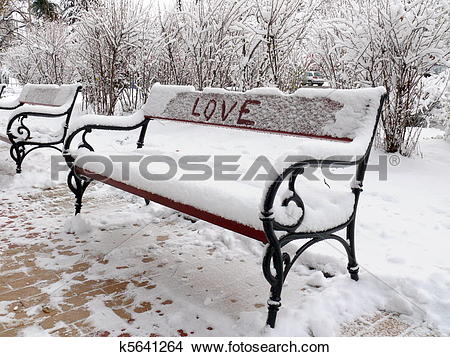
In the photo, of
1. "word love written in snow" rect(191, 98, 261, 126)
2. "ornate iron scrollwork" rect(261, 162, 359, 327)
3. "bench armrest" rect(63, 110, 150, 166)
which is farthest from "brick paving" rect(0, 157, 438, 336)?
"word love written in snow" rect(191, 98, 261, 126)

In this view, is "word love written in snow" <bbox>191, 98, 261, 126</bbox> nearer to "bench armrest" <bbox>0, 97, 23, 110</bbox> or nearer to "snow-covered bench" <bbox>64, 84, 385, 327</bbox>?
"snow-covered bench" <bbox>64, 84, 385, 327</bbox>

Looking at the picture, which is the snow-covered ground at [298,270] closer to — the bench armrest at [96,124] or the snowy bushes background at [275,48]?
the bench armrest at [96,124]

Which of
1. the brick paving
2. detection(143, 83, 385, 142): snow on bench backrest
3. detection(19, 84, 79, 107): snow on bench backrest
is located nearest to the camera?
the brick paving

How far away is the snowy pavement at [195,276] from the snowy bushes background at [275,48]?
74.3 inches

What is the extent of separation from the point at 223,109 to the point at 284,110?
534 millimetres

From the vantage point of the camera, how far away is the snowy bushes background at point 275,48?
15.7 feet

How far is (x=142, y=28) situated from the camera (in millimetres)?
8094

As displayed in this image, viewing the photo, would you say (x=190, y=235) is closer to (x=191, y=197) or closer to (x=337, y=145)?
(x=191, y=197)

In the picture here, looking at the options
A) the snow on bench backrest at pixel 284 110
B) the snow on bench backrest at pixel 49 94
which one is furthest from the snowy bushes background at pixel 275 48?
the snow on bench backrest at pixel 284 110

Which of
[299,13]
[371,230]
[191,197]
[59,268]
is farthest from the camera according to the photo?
[299,13]

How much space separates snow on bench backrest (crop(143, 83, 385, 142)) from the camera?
6.95ft

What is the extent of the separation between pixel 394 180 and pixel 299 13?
2930 millimetres

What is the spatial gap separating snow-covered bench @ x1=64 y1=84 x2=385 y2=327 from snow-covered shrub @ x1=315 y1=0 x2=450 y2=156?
9.12 ft
